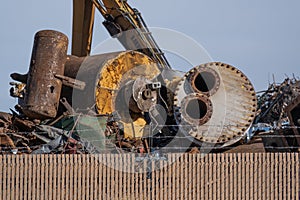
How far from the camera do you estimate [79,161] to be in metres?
10.6

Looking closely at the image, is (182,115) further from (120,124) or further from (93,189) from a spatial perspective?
(93,189)

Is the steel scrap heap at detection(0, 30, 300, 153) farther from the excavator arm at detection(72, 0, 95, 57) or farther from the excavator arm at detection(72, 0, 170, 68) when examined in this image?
the excavator arm at detection(72, 0, 95, 57)

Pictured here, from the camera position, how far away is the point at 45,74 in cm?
1338

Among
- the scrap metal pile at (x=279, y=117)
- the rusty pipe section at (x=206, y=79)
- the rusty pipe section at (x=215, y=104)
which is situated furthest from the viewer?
the rusty pipe section at (x=206, y=79)

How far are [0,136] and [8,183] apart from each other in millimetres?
2082

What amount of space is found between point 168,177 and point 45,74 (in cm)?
439

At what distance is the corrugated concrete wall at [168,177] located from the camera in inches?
412

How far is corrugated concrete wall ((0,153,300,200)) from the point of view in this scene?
1046 cm

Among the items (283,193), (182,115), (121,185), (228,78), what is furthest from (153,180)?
(228,78)

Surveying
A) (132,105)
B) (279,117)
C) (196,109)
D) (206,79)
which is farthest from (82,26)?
(279,117)

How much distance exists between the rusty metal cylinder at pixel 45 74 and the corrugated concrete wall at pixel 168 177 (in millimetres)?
2841

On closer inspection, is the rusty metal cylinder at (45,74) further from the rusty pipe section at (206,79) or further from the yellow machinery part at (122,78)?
the rusty pipe section at (206,79)

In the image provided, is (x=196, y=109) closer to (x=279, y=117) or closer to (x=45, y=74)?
(x=279, y=117)

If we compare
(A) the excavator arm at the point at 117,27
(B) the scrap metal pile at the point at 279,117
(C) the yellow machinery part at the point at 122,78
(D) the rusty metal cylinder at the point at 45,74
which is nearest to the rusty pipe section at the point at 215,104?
(B) the scrap metal pile at the point at 279,117
